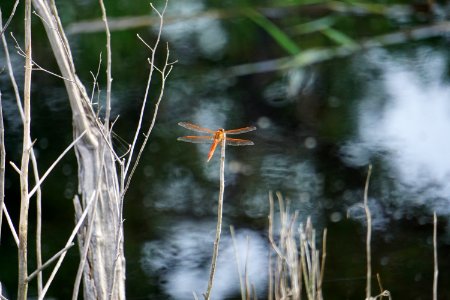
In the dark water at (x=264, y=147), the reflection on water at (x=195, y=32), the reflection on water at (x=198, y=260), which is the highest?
the reflection on water at (x=195, y=32)

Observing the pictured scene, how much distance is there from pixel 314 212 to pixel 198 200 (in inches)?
15.5

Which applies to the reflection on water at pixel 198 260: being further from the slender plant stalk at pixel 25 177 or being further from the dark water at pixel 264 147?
the slender plant stalk at pixel 25 177

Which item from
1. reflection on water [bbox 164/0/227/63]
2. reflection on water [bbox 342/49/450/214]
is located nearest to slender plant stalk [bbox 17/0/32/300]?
reflection on water [bbox 342/49/450/214]

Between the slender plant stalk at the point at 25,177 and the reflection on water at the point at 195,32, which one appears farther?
the reflection on water at the point at 195,32

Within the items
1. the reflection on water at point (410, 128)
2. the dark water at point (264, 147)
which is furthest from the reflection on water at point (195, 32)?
the reflection on water at point (410, 128)

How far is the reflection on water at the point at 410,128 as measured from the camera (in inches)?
103

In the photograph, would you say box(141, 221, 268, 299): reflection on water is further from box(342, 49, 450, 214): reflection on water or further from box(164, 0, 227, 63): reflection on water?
box(164, 0, 227, 63): reflection on water

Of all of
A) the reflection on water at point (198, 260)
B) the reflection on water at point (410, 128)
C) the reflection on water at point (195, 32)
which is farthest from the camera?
the reflection on water at point (195, 32)

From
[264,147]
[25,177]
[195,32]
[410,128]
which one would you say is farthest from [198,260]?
[25,177]

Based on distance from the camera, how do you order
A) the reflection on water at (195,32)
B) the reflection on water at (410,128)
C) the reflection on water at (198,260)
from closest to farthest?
1. the reflection on water at (198,260)
2. the reflection on water at (410,128)
3. the reflection on water at (195,32)

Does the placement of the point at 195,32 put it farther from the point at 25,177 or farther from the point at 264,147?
the point at 25,177

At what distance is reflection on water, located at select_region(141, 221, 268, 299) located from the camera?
2220 millimetres

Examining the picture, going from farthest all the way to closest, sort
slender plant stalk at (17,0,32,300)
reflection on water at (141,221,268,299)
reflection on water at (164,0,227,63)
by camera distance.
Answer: reflection on water at (164,0,227,63) → reflection on water at (141,221,268,299) → slender plant stalk at (17,0,32,300)

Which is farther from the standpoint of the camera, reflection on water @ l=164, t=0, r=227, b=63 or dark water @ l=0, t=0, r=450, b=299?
reflection on water @ l=164, t=0, r=227, b=63
